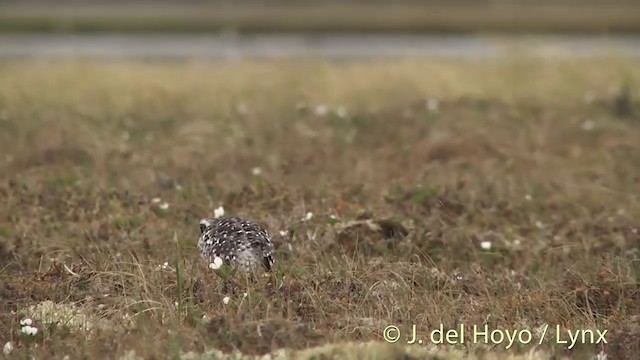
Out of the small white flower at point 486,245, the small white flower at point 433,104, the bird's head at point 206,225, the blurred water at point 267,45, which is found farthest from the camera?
the blurred water at point 267,45

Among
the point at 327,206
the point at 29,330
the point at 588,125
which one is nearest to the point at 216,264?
the point at 29,330

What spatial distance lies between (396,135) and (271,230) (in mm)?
3644

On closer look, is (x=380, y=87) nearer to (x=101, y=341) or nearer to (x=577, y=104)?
(x=577, y=104)

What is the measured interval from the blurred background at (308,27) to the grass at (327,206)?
12.5 ft

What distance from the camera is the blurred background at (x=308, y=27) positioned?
857 inches

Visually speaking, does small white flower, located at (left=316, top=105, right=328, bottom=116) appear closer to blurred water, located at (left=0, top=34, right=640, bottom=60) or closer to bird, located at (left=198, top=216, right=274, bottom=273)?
bird, located at (left=198, top=216, right=274, bottom=273)

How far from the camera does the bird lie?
6797mm

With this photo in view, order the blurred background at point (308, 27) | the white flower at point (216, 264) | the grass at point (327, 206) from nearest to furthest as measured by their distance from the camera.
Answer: the grass at point (327, 206), the white flower at point (216, 264), the blurred background at point (308, 27)

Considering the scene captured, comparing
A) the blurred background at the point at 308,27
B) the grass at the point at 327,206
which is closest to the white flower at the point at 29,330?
the grass at the point at 327,206

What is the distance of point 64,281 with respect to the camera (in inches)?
271

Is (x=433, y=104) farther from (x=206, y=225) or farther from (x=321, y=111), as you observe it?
(x=206, y=225)

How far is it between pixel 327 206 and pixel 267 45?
1533 cm

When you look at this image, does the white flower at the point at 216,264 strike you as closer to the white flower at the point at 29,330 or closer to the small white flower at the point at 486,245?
the white flower at the point at 29,330

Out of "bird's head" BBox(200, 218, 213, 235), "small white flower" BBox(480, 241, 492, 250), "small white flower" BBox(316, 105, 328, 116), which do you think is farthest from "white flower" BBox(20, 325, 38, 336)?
"small white flower" BBox(316, 105, 328, 116)
